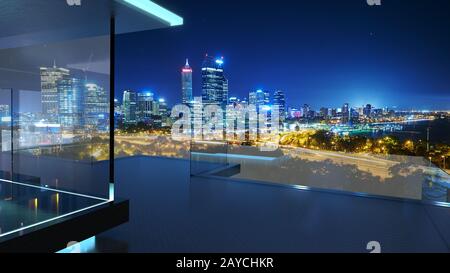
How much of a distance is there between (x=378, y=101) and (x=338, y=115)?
82 centimetres

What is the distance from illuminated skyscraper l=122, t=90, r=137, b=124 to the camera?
5.42m

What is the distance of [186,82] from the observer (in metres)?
7.88

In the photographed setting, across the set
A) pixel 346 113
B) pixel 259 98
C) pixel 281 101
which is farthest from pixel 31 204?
pixel 346 113

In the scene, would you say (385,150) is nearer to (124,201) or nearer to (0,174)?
(124,201)

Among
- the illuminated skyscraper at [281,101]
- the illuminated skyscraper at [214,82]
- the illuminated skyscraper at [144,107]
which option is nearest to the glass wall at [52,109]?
the illuminated skyscraper at [144,107]

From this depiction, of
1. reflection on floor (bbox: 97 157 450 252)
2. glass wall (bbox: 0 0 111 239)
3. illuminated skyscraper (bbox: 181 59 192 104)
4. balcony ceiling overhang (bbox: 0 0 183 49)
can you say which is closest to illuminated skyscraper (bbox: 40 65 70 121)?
glass wall (bbox: 0 0 111 239)

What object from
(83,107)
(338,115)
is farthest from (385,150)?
(83,107)

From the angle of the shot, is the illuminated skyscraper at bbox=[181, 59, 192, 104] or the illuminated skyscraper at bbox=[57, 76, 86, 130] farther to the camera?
the illuminated skyscraper at bbox=[181, 59, 192, 104]

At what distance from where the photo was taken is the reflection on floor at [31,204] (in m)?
2.42

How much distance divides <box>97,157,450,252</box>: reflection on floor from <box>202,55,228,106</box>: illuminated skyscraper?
2038mm

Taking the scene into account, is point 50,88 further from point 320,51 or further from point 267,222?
point 320,51

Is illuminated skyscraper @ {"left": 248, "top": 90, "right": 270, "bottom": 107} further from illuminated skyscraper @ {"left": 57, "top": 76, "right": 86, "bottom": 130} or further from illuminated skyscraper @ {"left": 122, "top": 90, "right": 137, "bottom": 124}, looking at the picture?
illuminated skyscraper @ {"left": 57, "top": 76, "right": 86, "bottom": 130}

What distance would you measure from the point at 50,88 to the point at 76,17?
1.45m

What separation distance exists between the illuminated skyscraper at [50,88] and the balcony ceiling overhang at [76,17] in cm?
45
